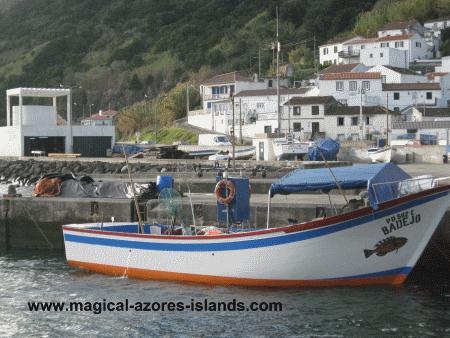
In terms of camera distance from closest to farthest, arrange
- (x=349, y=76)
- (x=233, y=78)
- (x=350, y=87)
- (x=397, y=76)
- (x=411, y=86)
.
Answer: (x=350, y=87) → (x=411, y=86) → (x=349, y=76) → (x=397, y=76) → (x=233, y=78)

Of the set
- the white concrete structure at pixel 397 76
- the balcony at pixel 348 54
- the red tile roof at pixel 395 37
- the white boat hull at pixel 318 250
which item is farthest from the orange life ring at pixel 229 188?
the red tile roof at pixel 395 37

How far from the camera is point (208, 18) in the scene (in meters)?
125

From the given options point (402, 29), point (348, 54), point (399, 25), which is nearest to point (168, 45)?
point (348, 54)

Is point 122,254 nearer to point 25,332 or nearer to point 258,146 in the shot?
point 25,332

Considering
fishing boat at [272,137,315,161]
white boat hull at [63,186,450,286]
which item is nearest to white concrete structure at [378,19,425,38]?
fishing boat at [272,137,315,161]

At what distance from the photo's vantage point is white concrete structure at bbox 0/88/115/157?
170 feet

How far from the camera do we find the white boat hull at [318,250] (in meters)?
13.6

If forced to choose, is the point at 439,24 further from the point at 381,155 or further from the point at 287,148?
the point at 287,148

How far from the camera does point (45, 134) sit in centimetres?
5209

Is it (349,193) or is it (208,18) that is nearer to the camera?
(349,193)

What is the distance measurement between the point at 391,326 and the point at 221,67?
91956 mm

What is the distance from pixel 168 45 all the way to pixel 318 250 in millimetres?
108966

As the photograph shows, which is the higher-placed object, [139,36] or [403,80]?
[139,36]

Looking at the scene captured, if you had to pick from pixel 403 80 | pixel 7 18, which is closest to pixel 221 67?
pixel 403 80
